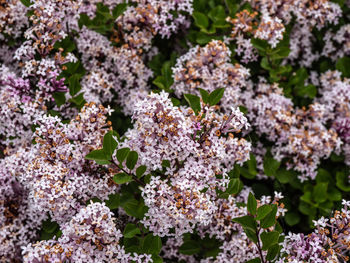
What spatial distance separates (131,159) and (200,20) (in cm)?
167

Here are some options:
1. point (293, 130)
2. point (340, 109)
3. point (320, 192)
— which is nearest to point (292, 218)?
point (320, 192)

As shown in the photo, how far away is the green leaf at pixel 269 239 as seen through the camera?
2617mm

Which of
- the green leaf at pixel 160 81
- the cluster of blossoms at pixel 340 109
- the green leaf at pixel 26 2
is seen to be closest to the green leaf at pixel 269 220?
the cluster of blossoms at pixel 340 109

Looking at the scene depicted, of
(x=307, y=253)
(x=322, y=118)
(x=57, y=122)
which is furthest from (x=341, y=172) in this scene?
(x=57, y=122)

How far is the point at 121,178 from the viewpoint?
263 cm

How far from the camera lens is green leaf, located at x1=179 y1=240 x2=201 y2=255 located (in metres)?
3.05

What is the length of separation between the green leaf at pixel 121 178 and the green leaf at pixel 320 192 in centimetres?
181

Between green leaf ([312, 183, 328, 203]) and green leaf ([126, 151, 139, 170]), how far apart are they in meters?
1.75

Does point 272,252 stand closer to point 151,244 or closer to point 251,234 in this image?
point 251,234

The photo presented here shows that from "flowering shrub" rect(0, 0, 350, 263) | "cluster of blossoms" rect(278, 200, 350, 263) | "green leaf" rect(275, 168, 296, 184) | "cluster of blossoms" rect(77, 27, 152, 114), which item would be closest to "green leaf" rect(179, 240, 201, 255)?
"flowering shrub" rect(0, 0, 350, 263)

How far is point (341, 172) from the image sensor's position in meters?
3.60

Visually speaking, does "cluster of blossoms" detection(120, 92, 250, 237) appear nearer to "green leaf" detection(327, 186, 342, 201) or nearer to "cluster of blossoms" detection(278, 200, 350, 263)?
"cluster of blossoms" detection(278, 200, 350, 263)

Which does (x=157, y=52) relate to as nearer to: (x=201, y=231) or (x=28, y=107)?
(x=28, y=107)

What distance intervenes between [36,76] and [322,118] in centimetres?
266
